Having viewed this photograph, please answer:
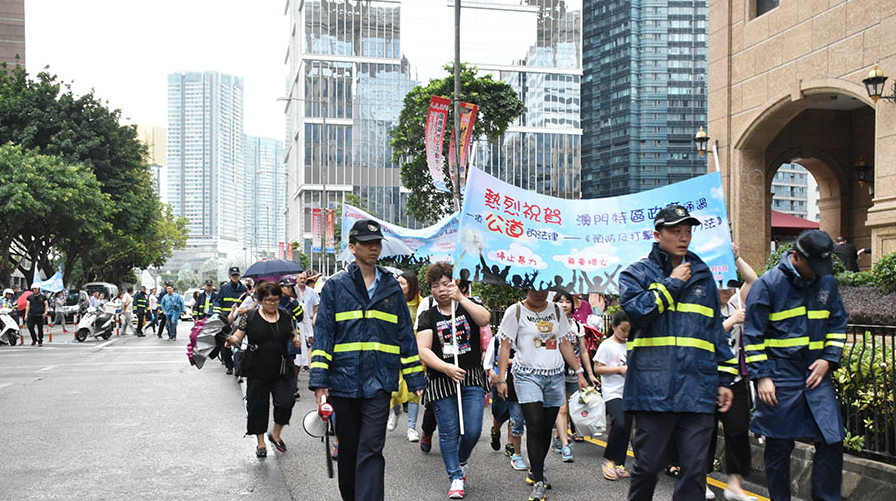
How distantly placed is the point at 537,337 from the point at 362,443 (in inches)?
80.0

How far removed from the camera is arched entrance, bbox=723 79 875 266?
1917cm

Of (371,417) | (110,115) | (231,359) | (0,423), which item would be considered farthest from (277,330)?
(110,115)

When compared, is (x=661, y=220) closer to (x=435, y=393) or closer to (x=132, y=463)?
(x=435, y=393)

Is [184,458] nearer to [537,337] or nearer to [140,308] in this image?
[537,337]

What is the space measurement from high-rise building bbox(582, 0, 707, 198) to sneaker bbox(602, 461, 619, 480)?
113 metres

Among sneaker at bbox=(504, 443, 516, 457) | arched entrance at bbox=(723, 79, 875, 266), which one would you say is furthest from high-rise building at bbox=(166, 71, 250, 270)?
sneaker at bbox=(504, 443, 516, 457)

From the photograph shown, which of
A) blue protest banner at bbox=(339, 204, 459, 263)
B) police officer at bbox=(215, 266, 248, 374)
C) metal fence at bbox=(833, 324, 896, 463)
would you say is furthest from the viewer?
blue protest banner at bbox=(339, 204, 459, 263)

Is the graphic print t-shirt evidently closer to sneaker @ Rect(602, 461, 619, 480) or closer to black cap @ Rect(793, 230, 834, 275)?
sneaker @ Rect(602, 461, 619, 480)

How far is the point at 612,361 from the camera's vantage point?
23.5 feet

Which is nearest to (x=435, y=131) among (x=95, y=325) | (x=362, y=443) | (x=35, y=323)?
(x=362, y=443)

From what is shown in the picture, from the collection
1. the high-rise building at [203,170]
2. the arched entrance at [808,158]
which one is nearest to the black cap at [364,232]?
the arched entrance at [808,158]

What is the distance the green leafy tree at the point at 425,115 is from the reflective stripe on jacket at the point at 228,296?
747 inches

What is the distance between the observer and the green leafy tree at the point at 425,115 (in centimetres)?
3281

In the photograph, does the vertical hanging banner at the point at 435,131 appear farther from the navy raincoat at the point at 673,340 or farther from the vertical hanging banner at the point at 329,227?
the vertical hanging banner at the point at 329,227
